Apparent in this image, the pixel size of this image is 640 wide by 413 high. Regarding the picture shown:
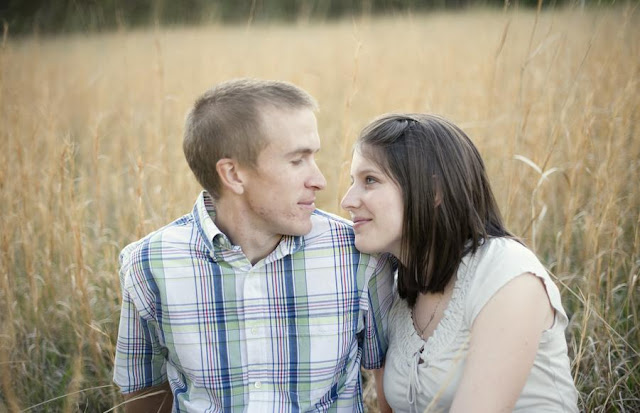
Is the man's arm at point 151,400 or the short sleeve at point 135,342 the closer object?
the short sleeve at point 135,342

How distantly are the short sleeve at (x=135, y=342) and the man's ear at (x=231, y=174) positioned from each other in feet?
1.13

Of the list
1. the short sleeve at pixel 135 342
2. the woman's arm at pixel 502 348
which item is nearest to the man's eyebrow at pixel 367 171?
the woman's arm at pixel 502 348

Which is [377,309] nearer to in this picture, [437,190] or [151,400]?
[437,190]

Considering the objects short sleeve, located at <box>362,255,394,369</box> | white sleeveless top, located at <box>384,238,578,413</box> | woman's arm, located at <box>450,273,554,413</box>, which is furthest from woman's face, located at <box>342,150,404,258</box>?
woman's arm, located at <box>450,273,554,413</box>

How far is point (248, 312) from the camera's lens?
5.21ft

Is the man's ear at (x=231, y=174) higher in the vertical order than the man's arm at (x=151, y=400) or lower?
higher

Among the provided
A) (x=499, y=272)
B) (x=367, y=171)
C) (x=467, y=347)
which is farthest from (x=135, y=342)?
(x=499, y=272)

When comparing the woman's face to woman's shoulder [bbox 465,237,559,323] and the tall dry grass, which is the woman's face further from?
the tall dry grass

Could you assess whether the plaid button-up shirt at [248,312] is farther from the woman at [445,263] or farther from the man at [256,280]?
the woman at [445,263]

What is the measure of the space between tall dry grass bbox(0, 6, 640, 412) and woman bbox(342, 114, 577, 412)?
433 millimetres

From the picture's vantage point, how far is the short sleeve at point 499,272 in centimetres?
142

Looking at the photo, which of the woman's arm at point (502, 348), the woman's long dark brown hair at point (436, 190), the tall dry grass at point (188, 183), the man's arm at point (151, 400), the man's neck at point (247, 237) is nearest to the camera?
the woman's arm at point (502, 348)

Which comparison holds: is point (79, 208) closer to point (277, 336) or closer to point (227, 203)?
point (227, 203)

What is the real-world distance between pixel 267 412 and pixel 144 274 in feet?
1.63
